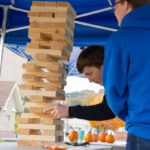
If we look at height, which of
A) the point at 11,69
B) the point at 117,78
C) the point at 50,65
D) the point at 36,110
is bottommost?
the point at 36,110


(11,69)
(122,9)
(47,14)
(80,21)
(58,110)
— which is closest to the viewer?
(122,9)

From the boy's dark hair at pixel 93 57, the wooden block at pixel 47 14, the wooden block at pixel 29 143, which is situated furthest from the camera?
the wooden block at pixel 47 14

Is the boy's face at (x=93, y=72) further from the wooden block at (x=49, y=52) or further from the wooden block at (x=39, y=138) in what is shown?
the wooden block at (x=39, y=138)

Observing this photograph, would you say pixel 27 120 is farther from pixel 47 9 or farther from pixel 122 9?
pixel 122 9

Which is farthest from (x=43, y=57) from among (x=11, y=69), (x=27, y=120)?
(x=11, y=69)

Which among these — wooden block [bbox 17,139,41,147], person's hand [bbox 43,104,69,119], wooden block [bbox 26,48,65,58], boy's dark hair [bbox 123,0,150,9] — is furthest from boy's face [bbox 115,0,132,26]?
wooden block [bbox 17,139,41,147]

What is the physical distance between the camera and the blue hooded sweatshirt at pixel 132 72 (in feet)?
3.26

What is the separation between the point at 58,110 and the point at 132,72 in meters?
1.05

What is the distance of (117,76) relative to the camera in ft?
3.39

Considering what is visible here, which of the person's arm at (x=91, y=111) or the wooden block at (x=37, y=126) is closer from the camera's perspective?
the person's arm at (x=91, y=111)

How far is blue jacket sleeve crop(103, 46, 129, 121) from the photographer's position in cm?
103

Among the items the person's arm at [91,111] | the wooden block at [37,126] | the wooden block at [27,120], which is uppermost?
the person's arm at [91,111]

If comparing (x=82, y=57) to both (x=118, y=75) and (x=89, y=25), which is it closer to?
(x=118, y=75)

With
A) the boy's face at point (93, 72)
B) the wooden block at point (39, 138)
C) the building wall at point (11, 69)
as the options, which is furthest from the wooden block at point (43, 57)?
the building wall at point (11, 69)
